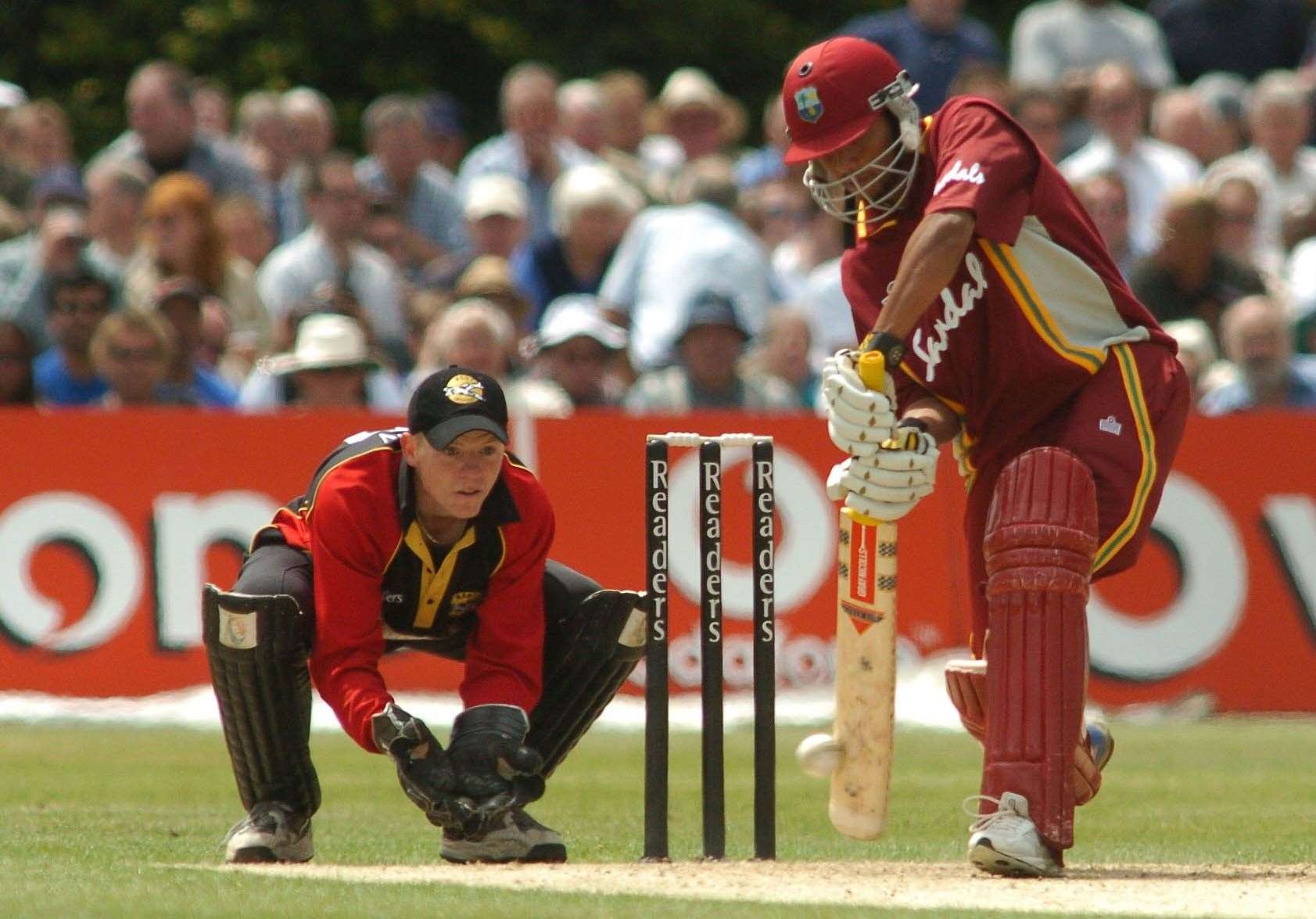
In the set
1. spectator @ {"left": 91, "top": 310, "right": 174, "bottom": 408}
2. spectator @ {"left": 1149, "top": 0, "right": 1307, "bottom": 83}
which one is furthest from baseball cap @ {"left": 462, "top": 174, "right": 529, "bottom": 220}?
spectator @ {"left": 1149, "top": 0, "right": 1307, "bottom": 83}

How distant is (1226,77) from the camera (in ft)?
55.7

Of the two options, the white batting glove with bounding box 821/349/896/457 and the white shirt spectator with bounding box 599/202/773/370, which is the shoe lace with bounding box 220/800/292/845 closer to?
the white batting glove with bounding box 821/349/896/457

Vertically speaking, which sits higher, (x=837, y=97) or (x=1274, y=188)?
(x=1274, y=188)

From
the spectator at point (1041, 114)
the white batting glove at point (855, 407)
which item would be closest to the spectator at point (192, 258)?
the spectator at point (1041, 114)

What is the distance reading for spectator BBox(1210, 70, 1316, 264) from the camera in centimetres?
1484

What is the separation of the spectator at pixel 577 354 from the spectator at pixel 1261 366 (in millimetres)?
3230

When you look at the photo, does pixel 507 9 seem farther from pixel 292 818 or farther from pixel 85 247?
pixel 292 818

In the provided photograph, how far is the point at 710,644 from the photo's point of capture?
670 centimetres

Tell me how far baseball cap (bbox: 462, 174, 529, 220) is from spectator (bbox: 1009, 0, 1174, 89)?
12.0 ft

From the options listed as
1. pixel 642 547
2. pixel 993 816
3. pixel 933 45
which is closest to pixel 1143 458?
pixel 993 816

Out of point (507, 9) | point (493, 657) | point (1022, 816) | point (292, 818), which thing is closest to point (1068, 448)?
point (1022, 816)

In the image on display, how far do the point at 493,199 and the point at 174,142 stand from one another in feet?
7.41

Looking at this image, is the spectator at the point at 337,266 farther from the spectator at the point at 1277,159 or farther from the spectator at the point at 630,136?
the spectator at the point at 1277,159

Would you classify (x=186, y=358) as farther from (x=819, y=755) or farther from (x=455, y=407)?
(x=819, y=755)
